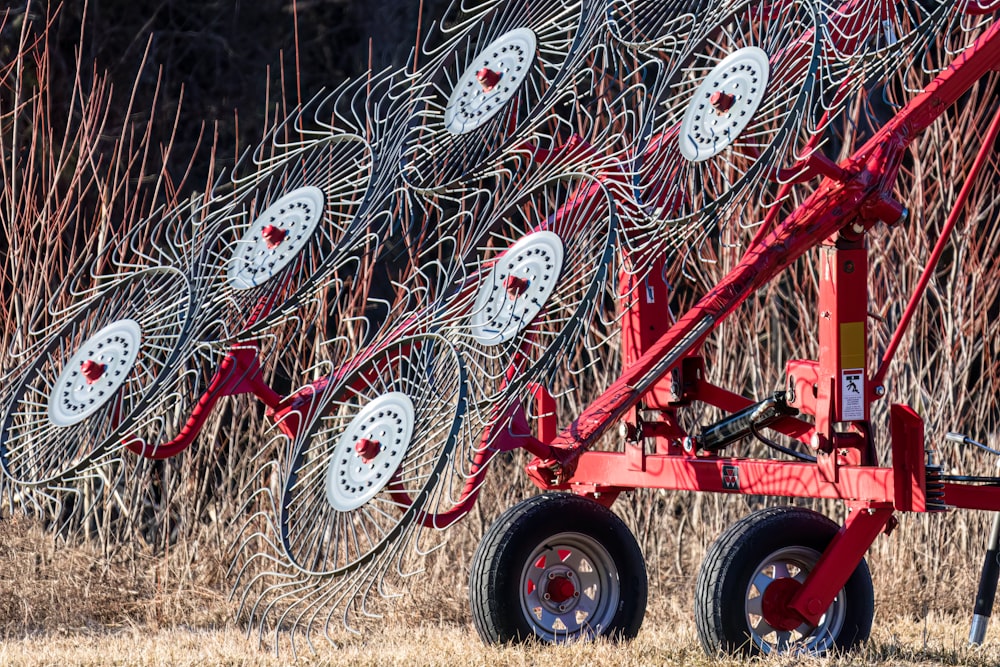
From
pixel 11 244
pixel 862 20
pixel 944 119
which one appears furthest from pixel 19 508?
pixel 944 119

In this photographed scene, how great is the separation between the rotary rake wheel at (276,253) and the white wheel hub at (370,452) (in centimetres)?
85

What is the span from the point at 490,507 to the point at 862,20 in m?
2.96

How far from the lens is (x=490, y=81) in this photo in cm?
548

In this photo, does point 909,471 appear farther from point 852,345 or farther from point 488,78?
point 488,78

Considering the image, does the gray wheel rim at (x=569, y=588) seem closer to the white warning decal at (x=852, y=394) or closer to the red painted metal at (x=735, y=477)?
the red painted metal at (x=735, y=477)

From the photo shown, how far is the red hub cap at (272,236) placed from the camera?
5285 millimetres

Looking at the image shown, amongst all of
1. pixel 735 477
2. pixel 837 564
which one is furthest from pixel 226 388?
pixel 837 564

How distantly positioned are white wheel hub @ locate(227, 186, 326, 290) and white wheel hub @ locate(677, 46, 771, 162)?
55.2 inches

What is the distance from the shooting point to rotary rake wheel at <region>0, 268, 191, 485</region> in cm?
494

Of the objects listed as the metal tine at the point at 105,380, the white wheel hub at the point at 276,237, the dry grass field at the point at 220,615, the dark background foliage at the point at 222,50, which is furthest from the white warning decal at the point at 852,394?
the dark background foliage at the point at 222,50

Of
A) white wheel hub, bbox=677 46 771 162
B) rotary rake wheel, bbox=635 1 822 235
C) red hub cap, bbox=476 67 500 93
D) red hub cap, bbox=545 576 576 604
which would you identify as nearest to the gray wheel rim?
red hub cap, bbox=545 576 576 604

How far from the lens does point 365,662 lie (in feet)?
16.5

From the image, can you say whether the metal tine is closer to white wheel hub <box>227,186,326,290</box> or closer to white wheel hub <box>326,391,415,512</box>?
white wheel hub <box>227,186,326,290</box>

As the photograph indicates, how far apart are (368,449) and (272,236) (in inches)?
48.7
